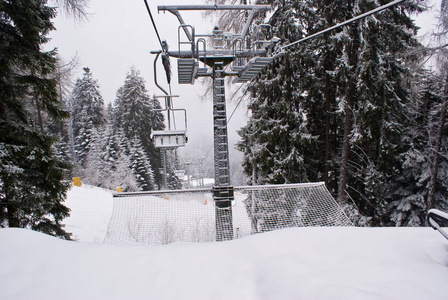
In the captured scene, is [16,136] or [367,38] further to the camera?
[367,38]

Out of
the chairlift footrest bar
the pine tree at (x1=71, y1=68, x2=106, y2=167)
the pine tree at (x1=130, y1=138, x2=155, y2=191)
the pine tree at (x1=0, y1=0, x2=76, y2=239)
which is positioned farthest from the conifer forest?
the pine tree at (x1=71, y1=68, x2=106, y2=167)

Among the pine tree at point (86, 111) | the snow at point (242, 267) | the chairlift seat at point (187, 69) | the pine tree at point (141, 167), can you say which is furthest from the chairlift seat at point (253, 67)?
the pine tree at point (86, 111)

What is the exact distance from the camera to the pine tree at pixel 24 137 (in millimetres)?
4848

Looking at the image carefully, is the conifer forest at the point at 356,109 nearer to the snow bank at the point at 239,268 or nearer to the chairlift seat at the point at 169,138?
the chairlift seat at the point at 169,138

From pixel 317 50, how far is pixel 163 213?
9.94m

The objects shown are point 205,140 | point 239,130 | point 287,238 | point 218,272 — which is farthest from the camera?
point 205,140

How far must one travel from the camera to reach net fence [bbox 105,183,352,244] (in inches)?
192

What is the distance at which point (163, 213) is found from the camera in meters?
5.23

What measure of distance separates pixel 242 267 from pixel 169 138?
4385 millimetres

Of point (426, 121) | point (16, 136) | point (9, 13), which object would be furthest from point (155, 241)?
point (426, 121)

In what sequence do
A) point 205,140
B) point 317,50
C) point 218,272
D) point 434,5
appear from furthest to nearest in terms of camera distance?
point 205,140 → point 317,50 → point 434,5 → point 218,272

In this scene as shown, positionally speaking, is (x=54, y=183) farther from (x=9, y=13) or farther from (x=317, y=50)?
(x=317, y=50)

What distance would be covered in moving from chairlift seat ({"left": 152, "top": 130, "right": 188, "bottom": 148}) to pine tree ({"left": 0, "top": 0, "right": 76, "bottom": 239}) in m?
2.10

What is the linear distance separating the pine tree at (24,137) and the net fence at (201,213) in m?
1.59
